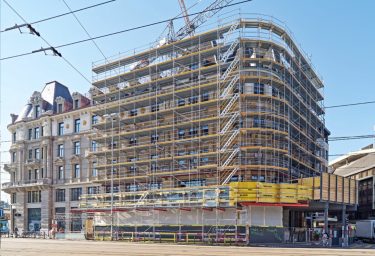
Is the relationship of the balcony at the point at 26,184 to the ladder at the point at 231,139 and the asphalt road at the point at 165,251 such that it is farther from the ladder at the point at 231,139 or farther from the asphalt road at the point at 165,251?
the asphalt road at the point at 165,251

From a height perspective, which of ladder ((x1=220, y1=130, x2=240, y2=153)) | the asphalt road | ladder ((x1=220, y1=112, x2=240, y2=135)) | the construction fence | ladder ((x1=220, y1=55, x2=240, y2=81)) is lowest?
the construction fence

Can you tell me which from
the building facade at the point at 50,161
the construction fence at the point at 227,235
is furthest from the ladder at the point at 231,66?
A: the building facade at the point at 50,161

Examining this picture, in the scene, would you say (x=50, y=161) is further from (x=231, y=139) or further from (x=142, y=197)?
(x=231, y=139)

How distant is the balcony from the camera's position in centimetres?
6041

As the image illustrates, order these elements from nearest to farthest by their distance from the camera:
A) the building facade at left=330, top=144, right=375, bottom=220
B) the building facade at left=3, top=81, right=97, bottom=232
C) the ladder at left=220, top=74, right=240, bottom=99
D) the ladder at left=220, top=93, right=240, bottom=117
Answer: the ladder at left=220, top=93, right=240, bottom=117, the ladder at left=220, top=74, right=240, bottom=99, the building facade at left=3, top=81, right=97, bottom=232, the building facade at left=330, top=144, right=375, bottom=220

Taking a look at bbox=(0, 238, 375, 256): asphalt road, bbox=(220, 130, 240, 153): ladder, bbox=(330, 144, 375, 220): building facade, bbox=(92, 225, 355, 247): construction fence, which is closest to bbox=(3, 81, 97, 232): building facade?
bbox=(92, 225, 355, 247): construction fence

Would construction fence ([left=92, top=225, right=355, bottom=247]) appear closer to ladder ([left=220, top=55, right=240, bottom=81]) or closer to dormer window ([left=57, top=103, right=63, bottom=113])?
ladder ([left=220, top=55, right=240, bottom=81])

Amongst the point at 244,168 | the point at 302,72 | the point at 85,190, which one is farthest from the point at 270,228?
the point at 85,190

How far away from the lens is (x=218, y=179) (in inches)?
1619

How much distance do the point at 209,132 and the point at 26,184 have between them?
109 ft

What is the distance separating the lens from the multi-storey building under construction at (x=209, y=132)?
1581 inches

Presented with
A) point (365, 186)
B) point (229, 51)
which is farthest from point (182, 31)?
point (365, 186)

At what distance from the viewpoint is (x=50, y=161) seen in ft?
201

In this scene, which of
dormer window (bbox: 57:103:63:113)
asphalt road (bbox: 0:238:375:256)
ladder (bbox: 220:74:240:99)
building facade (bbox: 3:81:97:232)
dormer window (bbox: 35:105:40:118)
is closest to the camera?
asphalt road (bbox: 0:238:375:256)
